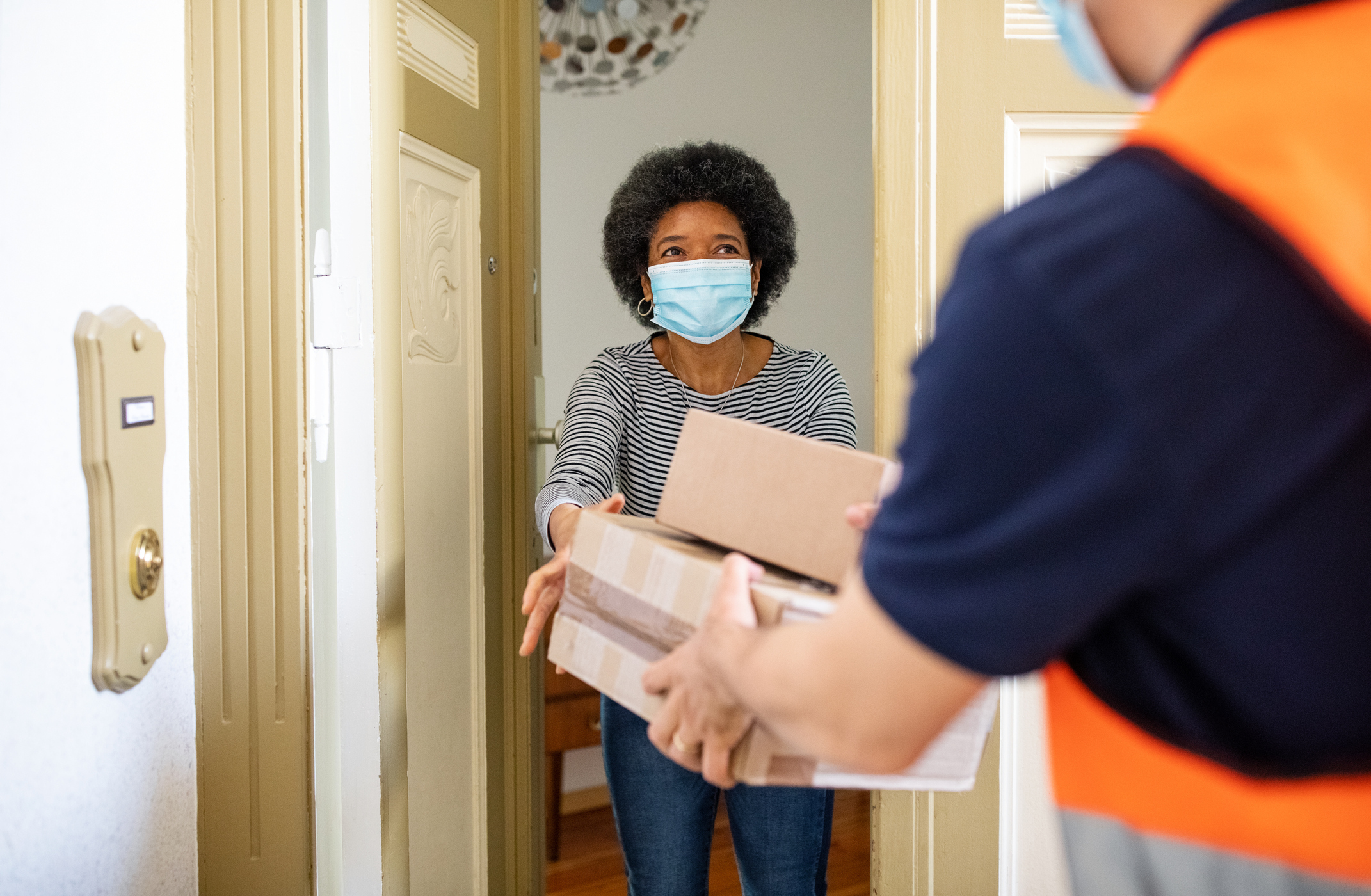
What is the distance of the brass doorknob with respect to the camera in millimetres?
685

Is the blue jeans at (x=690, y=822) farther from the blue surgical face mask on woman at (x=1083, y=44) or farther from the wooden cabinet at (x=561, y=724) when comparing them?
the wooden cabinet at (x=561, y=724)

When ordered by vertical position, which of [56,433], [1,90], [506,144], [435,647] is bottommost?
[435,647]

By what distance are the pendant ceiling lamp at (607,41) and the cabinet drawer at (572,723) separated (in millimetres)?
1939

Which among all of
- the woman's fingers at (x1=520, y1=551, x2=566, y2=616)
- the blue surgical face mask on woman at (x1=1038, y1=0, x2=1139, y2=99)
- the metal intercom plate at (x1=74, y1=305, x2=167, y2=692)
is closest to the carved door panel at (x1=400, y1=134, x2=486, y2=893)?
the woman's fingers at (x1=520, y1=551, x2=566, y2=616)

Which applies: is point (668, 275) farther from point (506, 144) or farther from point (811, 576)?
point (811, 576)

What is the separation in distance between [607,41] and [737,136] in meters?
0.52

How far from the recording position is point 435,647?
1409 mm

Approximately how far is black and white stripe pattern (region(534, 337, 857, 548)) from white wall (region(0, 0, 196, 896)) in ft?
2.26

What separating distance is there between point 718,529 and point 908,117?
2.58 ft

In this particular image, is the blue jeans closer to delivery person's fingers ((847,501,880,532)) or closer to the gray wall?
delivery person's fingers ((847,501,880,532))

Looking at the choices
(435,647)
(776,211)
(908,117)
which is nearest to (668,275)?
(776,211)

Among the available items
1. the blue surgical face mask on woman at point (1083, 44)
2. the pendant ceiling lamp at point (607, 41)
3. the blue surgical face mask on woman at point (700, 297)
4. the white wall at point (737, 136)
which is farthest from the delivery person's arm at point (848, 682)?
the pendant ceiling lamp at point (607, 41)

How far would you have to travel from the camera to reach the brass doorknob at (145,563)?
685mm

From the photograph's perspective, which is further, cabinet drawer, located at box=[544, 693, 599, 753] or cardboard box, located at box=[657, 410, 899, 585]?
cabinet drawer, located at box=[544, 693, 599, 753]
